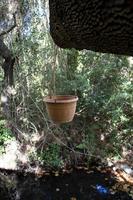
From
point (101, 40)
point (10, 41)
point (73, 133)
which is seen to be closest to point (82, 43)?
point (101, 40)

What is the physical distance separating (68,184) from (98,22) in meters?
4.10

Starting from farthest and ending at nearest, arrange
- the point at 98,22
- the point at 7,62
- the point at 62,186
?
the point at 7,62 < the point at 62,186 < the point at 98,22

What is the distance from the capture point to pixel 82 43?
4.08 ft

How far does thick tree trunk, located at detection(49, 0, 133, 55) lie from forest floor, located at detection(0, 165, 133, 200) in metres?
3.49

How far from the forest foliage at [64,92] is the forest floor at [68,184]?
0.87ft

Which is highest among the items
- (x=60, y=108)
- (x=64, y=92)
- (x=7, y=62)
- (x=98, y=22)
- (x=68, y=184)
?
(x=98, y=22)

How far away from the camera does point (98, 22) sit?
38.5 inches

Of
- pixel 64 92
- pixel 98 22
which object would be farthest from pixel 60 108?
pixel 98 22

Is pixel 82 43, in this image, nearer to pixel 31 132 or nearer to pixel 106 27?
pixel 106 27

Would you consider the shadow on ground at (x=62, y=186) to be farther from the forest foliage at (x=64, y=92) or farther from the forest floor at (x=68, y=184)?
the forest foliage at (x=64, y=92)

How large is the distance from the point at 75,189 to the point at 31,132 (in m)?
1.34

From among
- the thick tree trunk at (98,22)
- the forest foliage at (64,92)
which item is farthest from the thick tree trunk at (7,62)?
the thick tree trunk at (98,22)

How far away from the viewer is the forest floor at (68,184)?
174 inches

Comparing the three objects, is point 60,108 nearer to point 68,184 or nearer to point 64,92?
point 68,184
